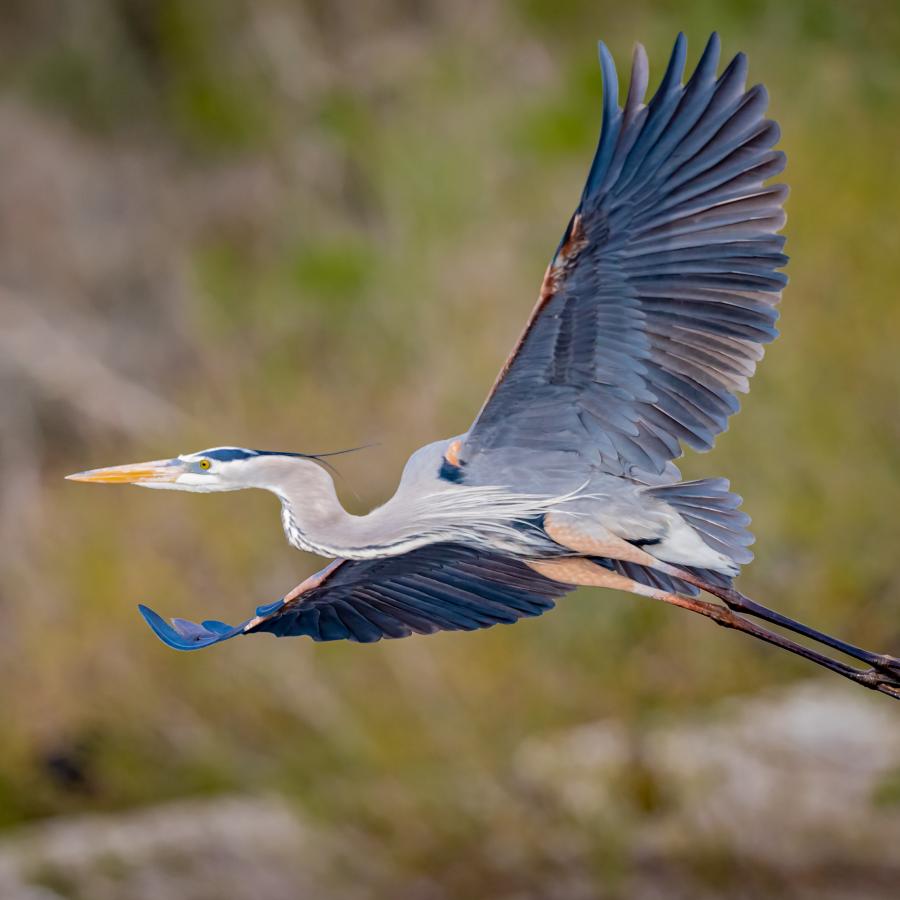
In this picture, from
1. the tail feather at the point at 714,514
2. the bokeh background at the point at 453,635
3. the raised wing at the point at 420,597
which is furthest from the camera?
the bokeh background at the point at 453,635

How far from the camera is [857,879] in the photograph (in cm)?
779

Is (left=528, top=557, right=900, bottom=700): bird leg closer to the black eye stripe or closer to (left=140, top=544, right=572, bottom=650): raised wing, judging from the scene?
(left=140, top=544, right=572, bottom=650): raised wing

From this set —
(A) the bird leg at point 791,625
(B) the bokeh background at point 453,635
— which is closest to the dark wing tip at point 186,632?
(A) the bird leg at point 791,625

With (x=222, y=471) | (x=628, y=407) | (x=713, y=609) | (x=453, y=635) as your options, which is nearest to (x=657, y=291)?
(x=628, y=407)

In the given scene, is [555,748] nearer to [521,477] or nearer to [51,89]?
[521,477]

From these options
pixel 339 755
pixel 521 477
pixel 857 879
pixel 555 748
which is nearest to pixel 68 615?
pixel 339 755

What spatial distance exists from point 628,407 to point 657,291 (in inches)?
7.6

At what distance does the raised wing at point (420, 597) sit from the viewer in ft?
8.95

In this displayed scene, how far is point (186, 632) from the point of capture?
103 inches

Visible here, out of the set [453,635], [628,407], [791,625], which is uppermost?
[453,635]

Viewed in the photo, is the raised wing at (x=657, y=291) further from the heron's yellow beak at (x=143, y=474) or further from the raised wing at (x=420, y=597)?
the heron's yellow beak at (x=143, y=474)

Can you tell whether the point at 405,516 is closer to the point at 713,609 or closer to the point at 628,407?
the point at 628,407

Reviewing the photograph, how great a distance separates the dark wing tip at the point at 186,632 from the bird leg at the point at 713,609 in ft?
1.76

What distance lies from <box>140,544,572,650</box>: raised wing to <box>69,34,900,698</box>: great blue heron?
0.06 meters
